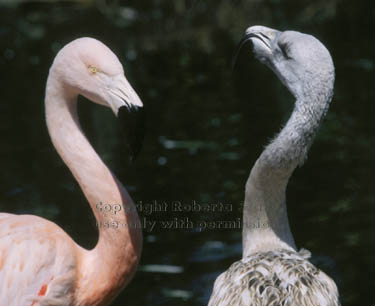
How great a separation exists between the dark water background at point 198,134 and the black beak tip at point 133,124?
1434 millimetres

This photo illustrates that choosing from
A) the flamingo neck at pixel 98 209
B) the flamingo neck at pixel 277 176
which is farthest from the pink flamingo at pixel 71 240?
the flamingo neck at pixel 277 176

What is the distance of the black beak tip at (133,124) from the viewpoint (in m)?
3.57

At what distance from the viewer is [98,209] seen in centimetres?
408

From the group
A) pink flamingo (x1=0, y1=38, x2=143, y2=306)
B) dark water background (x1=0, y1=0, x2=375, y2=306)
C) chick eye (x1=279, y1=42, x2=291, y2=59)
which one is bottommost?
dark water background (x1=0, y1=0, x2=375, y2=306)

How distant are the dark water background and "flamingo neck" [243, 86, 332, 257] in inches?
36.1

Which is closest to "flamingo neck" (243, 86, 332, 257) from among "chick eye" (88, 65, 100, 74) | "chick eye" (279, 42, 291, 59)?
"chick eye" (279, 42, 291, 59)

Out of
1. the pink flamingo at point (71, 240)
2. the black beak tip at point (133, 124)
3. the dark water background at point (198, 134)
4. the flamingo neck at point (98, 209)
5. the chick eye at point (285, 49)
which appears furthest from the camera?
the dark water background at point (198, 134)

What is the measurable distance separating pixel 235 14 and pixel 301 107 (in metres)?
10.7

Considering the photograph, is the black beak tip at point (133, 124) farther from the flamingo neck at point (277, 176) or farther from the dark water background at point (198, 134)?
the dark water background at point (198, 134)

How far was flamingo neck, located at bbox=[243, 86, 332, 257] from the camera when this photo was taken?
406cm

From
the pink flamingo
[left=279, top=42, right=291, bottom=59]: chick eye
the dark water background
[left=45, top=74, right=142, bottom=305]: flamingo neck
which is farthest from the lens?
the dark water background

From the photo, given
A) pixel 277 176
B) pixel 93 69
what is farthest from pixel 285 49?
pixel 93 69

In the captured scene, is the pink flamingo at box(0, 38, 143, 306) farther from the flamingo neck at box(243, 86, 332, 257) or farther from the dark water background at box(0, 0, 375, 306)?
the dark water background at box(0, 0, 375, 306)

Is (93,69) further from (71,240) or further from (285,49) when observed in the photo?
(285,49)
